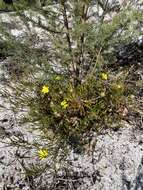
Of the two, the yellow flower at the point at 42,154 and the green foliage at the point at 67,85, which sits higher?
the green foliage at the point at 67,85

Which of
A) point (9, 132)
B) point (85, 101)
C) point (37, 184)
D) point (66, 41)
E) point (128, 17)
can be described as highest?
point (128, 17)

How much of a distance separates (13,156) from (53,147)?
13.7 inches

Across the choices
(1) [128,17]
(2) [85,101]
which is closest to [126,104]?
(2) [85,101]

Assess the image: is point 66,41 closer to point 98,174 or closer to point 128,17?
point 128,17

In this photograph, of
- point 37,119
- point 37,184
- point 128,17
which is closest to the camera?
point 128,17

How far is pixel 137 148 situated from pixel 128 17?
1.11 m

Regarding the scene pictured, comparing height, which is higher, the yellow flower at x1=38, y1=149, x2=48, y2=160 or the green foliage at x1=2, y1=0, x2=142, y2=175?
the green foliage at x1=2, y1=0, x2=142, y2=175

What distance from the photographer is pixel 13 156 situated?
10.7ft

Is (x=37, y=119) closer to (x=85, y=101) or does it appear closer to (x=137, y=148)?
(x=85, y=101)

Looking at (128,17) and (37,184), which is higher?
(128,17)

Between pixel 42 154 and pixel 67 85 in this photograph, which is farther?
pixel 67 85

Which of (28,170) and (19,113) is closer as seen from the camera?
(28,170)

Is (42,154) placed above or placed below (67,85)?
below

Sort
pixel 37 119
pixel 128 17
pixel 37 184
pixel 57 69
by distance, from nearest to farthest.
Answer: pixel 128 17
pixel 37 184
pixel 37 119
pixel 57 69
